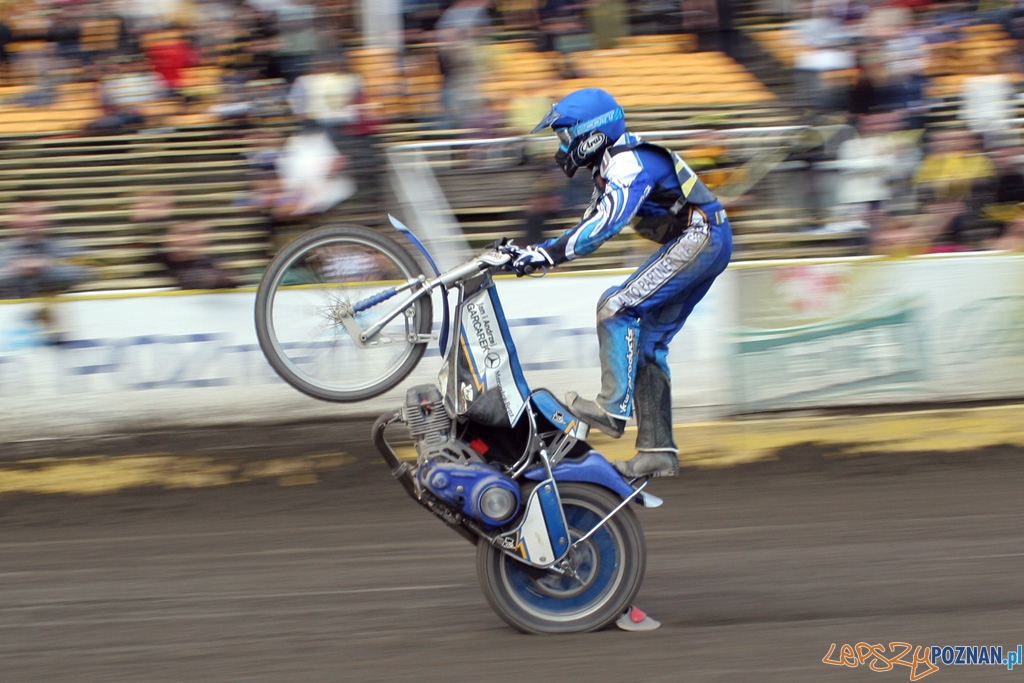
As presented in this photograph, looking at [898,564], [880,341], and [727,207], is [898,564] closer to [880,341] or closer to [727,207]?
[880,341]

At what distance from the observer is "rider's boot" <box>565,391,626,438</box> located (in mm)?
4426

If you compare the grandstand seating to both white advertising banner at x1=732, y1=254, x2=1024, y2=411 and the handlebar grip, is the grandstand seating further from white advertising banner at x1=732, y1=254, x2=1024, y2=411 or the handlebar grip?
the handlebar grip

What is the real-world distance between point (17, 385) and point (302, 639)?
12.7 feet

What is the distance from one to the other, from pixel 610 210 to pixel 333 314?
124 cm

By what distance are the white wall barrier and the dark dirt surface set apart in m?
0.32

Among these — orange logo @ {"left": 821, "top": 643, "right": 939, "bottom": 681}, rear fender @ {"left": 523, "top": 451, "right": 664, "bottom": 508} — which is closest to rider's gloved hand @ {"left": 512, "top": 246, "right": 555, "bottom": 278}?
rear fender @ {"left": 523, "top": 451, "right": 664, "bottom": 508}

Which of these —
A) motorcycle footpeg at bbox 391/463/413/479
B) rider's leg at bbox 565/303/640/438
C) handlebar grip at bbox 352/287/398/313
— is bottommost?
motorcycle footpeg at bbox 391/463/413/479

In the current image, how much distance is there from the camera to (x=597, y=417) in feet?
14.6

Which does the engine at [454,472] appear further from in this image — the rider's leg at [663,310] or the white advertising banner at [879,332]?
the white advertising banner at [879,332]

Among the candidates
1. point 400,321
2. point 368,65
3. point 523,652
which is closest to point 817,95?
point 368,65

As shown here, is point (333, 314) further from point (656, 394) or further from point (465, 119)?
point (465, 119)

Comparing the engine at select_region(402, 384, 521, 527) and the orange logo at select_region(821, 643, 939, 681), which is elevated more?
the engine at select_region(402, 384, 521, 527)

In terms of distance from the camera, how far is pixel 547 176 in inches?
305

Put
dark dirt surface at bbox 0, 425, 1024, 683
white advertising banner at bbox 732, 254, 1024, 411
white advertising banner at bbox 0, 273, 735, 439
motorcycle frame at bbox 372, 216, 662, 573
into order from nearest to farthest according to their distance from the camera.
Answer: dark dirt surface at bbox 0, 425, 1024, 683, motorcycle frame at bbox 372, 216, 662, 573, white advertising banner at bbox 0, 273, 735, 439, white advertising banner at bbox 732, 254, 1024, 411
